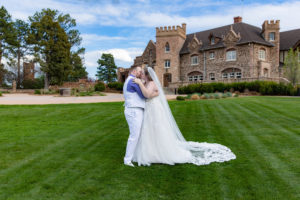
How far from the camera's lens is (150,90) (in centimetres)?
470

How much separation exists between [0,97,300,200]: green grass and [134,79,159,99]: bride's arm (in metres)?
1.41

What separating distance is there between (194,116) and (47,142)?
6.18 metres

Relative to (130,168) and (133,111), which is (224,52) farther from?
(130,168)

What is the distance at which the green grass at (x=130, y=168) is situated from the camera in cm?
341

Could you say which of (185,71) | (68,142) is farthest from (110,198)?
(185,71)

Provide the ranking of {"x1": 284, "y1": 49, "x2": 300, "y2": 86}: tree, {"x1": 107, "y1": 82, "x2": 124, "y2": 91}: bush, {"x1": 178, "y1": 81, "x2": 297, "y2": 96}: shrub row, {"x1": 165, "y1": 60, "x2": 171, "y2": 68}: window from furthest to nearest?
{"x1": 165, "y1": 60, "x2": 171, "y2": 68}: window, {"x1": 107, "y1": 82, "x2": 124, "y2": 91}: bush, {"x1": 284, "y1": 49, "x2": 300, "y2": 86}: tree, {"x1": 178, "y1": 81, "x2": 297, "y2": 96}: shrub row

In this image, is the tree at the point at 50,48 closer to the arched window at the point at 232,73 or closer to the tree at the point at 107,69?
the tree at the point at 107,69

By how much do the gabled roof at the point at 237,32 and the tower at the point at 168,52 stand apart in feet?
5.16

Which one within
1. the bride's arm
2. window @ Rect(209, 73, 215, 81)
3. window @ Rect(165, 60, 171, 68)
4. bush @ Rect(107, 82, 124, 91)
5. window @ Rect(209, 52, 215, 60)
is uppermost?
window @ Rect(209, 52, 215, 60)

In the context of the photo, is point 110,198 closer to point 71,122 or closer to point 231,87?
point 71,122

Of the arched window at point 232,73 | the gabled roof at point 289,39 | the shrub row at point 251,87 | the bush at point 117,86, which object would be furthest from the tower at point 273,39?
the bush at point 117,86

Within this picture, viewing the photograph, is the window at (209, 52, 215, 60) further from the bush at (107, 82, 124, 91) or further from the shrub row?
the bush at (107, 82, 124, 91)

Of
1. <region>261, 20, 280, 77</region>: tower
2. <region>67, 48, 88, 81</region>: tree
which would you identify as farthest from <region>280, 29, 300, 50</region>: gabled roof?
<region>67, 48, 88, 81</region>: tree

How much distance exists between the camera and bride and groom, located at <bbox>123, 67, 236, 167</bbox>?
468 centimetres
